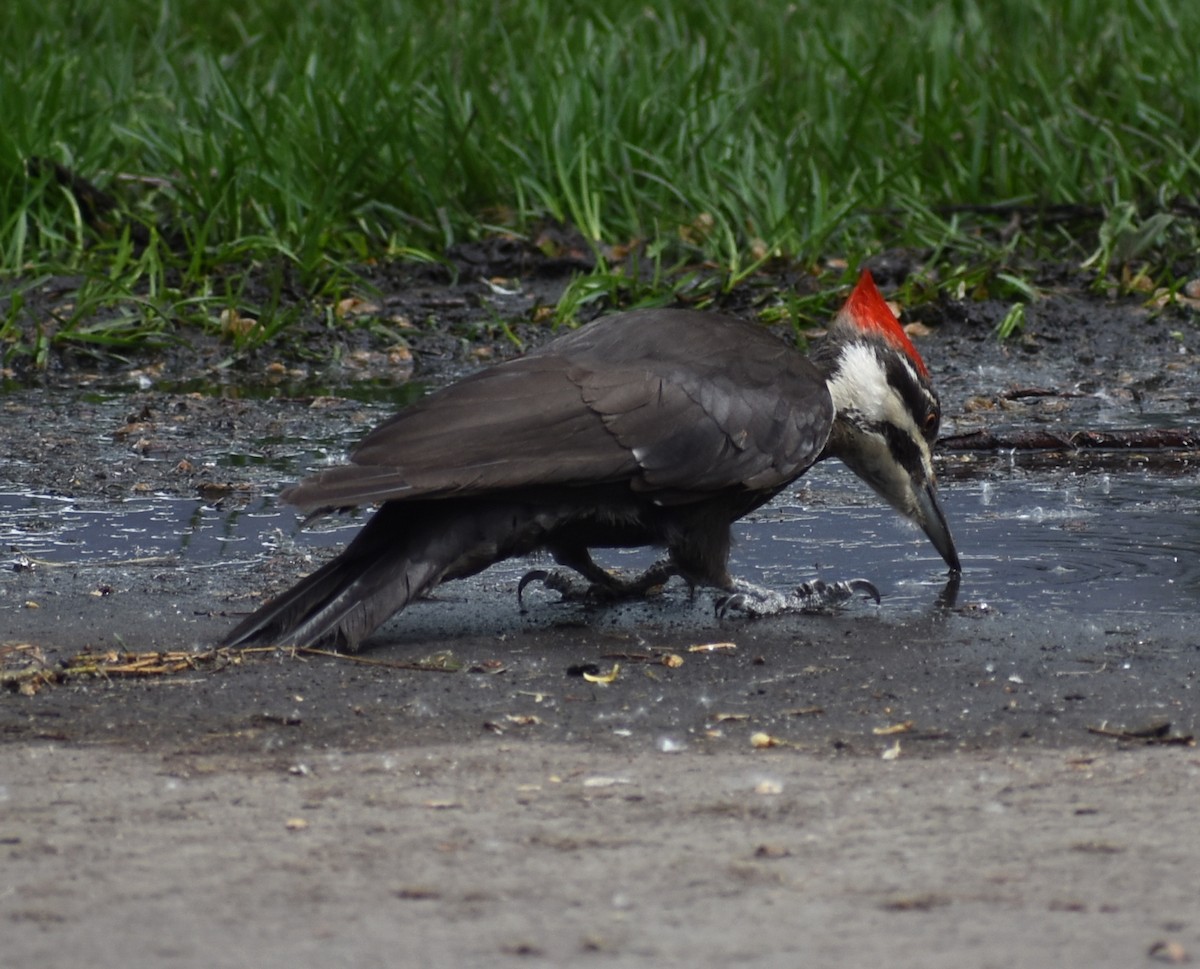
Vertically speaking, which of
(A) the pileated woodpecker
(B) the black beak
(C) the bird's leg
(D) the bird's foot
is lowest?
(C) the bird's leg

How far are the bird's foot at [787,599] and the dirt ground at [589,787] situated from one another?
0.06 metres

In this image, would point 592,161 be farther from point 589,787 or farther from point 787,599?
point 589,787

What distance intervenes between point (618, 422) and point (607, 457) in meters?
0.10

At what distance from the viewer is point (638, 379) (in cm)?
465

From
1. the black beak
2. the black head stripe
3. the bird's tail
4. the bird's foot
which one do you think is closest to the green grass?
the black head stripe

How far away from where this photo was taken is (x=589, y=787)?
10.7ft

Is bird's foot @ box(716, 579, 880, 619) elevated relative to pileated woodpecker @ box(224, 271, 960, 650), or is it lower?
lower

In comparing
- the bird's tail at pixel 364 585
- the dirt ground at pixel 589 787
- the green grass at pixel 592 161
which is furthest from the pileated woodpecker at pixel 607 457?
the green grass at pixel 592 161

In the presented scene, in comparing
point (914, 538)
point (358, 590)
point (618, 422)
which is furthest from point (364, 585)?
point (914, 538)

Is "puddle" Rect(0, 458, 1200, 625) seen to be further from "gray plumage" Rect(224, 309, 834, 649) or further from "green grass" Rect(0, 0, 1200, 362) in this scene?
"green grass" Rect(0, 0, 1200, 362)

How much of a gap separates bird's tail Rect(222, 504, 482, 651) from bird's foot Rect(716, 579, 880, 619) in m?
0.69

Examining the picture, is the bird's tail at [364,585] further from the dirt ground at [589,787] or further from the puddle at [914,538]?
the puddle at [914,538]

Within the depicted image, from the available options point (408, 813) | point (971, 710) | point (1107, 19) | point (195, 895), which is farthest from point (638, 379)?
point (1107, 19)

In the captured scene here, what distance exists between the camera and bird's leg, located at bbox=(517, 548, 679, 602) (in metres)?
4.93
